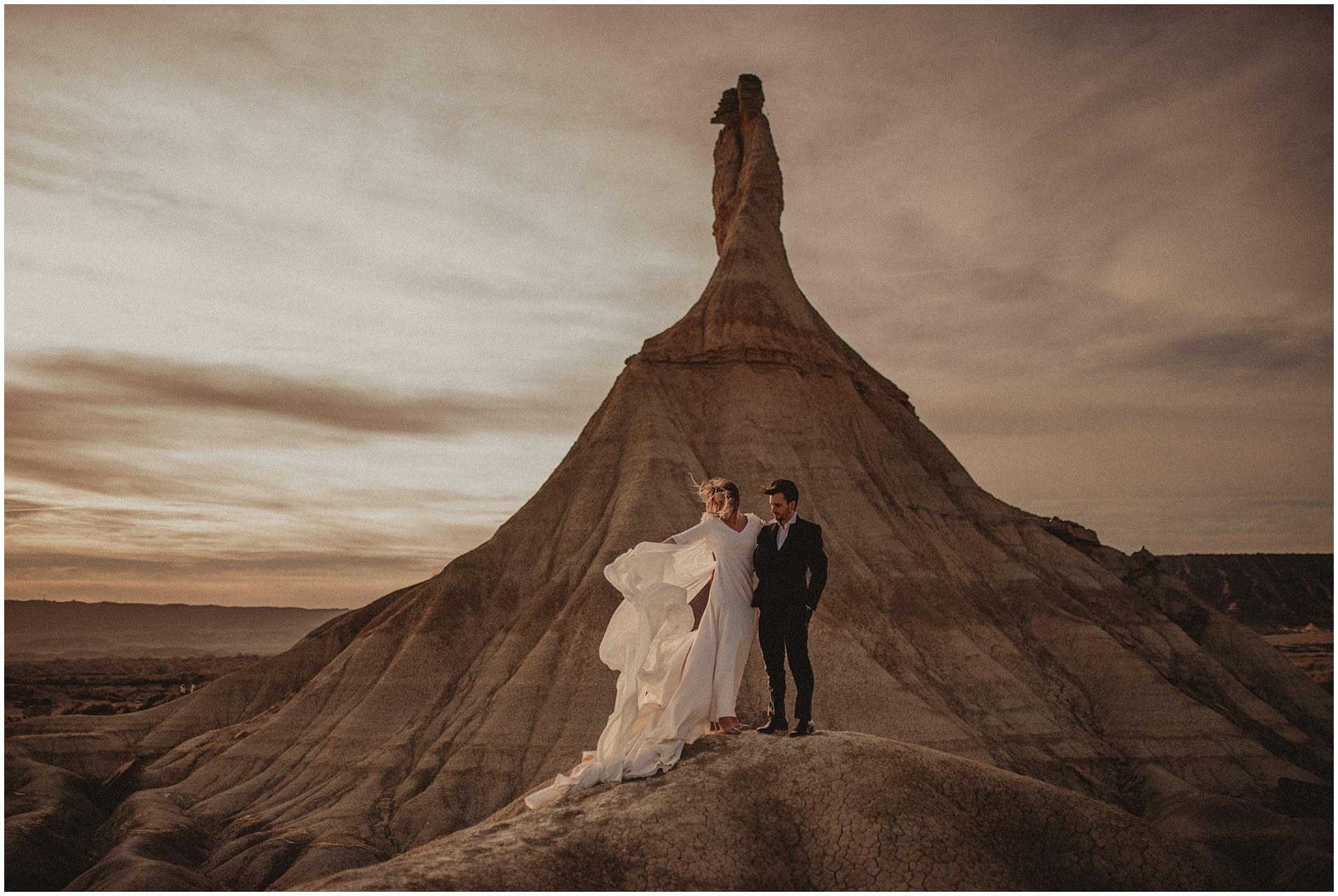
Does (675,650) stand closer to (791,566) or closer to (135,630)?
(791,566)

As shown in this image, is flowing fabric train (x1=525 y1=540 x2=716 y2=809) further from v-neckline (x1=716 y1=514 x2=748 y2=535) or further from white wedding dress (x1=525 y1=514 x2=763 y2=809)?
v-neckline (x1=716 y1=514 x2=748 y2=535)

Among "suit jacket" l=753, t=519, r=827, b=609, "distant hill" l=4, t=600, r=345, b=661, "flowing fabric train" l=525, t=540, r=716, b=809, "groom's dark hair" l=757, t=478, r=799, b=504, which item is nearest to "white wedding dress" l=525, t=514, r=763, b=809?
"flowing fabric train" l=525, t=540, r=716, b=809

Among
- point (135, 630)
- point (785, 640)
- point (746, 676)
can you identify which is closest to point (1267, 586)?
point (746, 676)

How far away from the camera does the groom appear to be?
30.6 ft

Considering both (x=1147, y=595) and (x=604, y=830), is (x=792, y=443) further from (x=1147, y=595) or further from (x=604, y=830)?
(x=604, y=830)

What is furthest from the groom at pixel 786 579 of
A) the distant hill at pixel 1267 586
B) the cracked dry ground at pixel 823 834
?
the distant hill at pixel 1267 586

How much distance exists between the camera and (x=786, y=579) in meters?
9.37

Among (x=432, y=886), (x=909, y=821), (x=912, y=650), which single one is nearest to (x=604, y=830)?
(x=432, y=886)

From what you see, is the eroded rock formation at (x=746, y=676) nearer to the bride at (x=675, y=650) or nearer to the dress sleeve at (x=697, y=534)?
the bride at (x=675, y=650)

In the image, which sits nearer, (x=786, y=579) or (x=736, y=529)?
(x=786, y=579)

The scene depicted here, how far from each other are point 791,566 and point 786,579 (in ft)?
0.42

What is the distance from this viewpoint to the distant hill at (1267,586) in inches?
3939

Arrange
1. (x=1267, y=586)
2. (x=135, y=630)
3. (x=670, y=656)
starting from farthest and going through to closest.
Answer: (x=135, y=630)
(x=1267, y=586)
(x=670, y=656)

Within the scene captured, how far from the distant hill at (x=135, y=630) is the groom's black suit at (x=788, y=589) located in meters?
157
